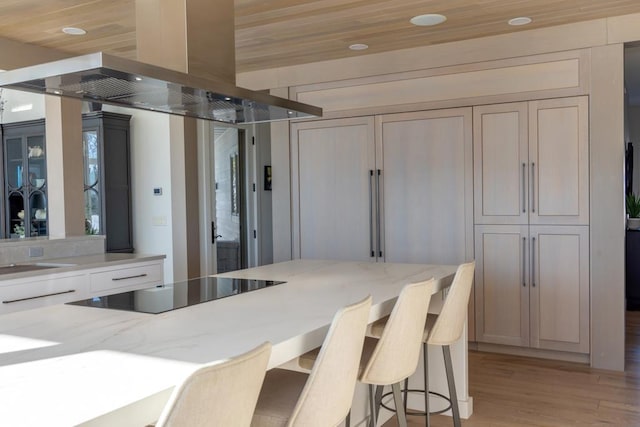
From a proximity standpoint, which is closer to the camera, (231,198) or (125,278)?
(125,278)

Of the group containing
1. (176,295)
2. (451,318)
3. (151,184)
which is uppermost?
(151,184)

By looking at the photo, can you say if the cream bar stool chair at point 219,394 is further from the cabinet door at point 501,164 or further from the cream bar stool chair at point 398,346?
the cabinet door at point 501,164

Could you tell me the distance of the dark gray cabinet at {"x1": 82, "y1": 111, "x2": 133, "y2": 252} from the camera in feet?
20.1

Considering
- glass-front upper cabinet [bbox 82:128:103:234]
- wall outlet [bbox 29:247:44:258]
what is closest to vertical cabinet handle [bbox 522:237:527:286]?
wall outlet [bbox 29:247:44:258]

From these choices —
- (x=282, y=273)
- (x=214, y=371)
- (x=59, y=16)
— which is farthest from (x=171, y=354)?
(x=59, y=16)

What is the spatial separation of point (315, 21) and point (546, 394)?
2.82 m

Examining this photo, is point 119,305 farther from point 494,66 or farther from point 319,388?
point 494,66

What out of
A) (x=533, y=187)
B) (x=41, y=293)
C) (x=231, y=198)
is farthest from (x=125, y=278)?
(x=231, y=198)

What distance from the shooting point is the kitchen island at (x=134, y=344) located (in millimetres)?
1114

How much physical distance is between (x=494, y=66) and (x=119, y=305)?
10.9 feet

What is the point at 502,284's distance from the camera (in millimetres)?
4398

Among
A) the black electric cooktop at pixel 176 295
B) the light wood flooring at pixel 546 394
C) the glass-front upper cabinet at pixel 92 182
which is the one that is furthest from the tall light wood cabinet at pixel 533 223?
the glass-front upper cabinet at pixel 92 182

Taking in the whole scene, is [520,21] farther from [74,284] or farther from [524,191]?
[74,284]

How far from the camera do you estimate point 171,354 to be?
148cm
